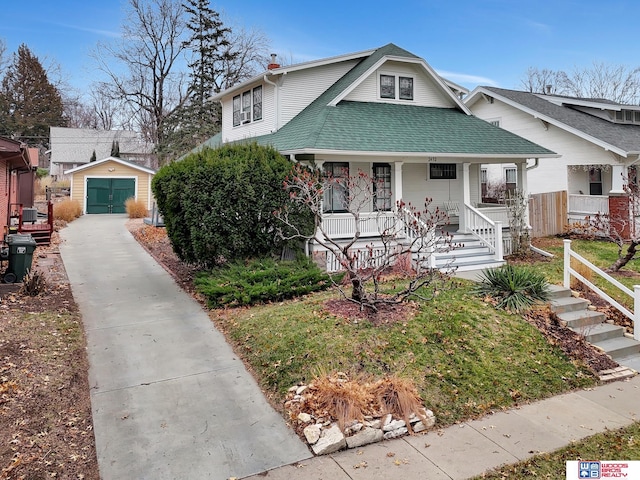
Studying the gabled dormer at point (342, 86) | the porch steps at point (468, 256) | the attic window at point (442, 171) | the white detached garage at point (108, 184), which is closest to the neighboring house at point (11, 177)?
the white detached garage at point (108, 184)

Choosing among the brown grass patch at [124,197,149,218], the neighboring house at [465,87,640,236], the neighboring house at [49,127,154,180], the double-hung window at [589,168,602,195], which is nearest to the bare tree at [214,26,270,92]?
the neighboring house at [49,127,154,180]

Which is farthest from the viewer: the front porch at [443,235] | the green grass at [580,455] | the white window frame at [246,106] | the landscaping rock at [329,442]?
the white window frame at [246,106]

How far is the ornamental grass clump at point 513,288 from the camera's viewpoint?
27.9 ft

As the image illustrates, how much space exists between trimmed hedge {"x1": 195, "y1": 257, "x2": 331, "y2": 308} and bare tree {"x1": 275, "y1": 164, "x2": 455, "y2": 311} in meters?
0.69

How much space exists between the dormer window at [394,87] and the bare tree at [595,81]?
103 ft

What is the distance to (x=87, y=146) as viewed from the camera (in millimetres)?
44406

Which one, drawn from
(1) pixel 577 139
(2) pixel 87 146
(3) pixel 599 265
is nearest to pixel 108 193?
(2) pixel 87 146

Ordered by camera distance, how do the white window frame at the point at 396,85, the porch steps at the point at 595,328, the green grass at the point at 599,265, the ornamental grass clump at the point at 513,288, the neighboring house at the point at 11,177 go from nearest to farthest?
1. the porch steps at the point at 595,328
2. the ornamental grass clump at the point at 513,288
3. the green grass at the point at 599,265
4. the neighboring house at the point at 11,177
5. the white window frame at the point at 396,85

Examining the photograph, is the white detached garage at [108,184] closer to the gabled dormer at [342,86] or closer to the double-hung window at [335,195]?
the gabled dormer at [342,86]

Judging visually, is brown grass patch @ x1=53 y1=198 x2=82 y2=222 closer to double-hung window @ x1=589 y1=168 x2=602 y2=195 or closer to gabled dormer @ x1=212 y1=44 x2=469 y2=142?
gabled dormer @ x1=212 y1=44 x2=469 y2=142

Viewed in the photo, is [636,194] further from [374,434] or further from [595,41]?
[595,41]

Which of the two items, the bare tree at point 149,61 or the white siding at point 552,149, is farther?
the bare tree at point 149,61

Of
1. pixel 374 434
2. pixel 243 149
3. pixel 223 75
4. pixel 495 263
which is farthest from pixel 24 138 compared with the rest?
pixel 374 434

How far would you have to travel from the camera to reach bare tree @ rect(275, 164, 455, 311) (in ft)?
25.7
